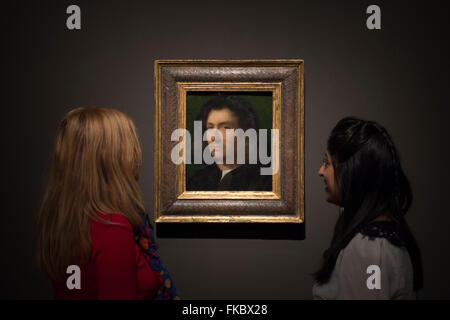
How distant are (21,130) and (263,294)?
1.37 metres

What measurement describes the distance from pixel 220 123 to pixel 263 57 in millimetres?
363

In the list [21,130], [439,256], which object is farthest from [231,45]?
[439,256]

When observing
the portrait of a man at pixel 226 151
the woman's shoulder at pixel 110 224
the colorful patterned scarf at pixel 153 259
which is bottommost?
the colorful patterned scarf at pixel 153 259

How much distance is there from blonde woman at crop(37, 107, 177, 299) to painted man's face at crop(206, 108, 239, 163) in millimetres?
398

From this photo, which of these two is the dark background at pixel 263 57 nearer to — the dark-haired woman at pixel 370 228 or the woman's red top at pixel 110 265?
the dark-haired woman at pixel 370 228

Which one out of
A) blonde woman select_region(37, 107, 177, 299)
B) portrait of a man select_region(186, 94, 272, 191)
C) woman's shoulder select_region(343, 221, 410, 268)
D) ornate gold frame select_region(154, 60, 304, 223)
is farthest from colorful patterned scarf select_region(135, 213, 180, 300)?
woman's shoulder select_region(343, 221, 410, 268)

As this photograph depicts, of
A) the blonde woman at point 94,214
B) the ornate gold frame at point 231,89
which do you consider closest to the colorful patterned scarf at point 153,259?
the blonde woman at point 94,214

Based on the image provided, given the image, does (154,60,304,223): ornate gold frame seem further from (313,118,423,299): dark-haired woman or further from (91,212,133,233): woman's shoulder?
(91,212,133,233): woman's shoulder

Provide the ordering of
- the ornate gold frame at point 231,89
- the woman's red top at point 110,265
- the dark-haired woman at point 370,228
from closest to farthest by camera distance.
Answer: the woman's red top at point 110,265
the dark-haired woman at point 370,228
the ornate gold frame at point 231,89

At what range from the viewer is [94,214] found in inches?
37.5

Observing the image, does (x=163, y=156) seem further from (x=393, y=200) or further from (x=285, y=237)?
(x=393, y=200)

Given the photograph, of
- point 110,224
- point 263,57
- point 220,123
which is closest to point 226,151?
point 220,123

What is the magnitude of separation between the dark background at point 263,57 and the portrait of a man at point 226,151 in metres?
0.22

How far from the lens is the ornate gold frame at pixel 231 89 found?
1335mm
